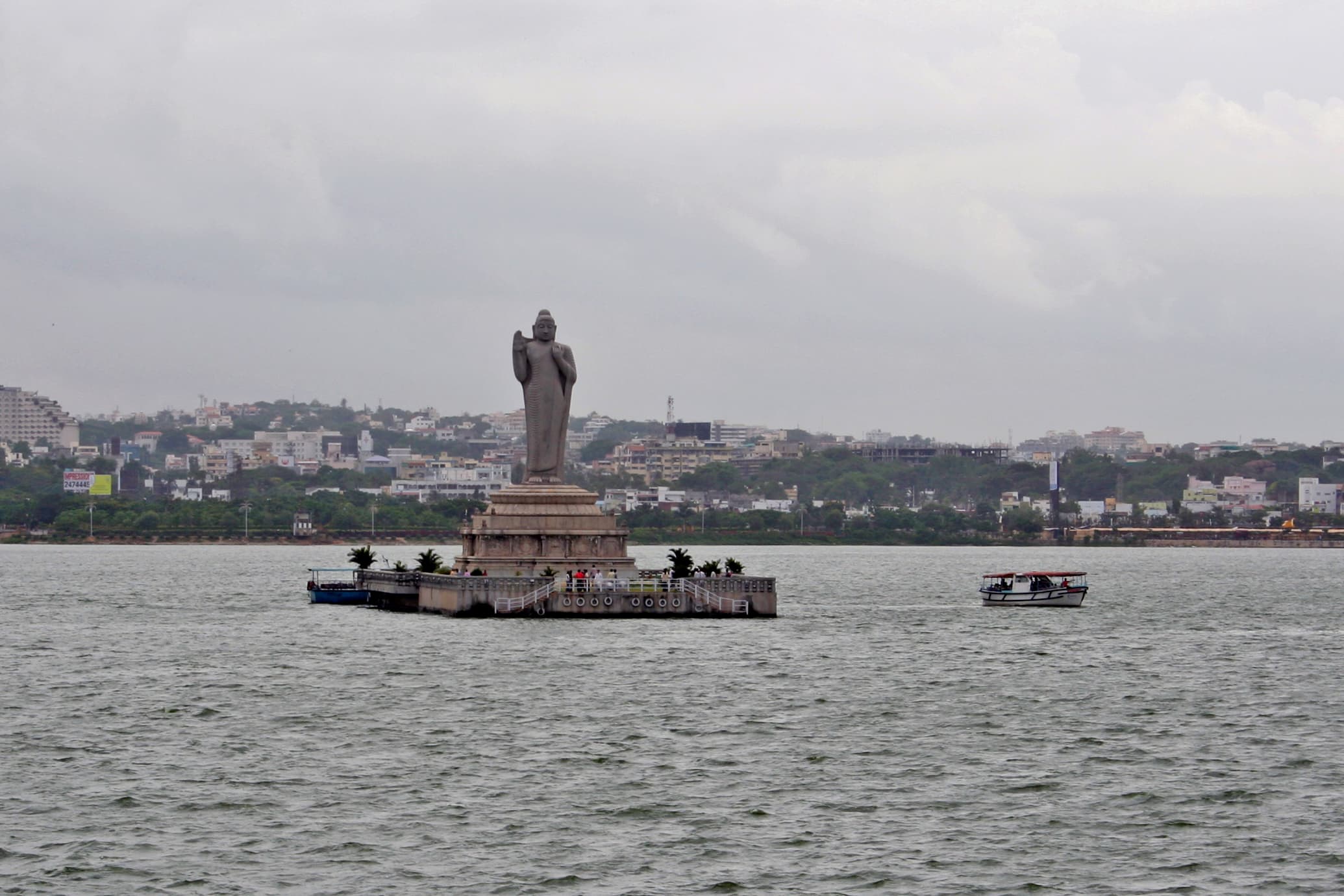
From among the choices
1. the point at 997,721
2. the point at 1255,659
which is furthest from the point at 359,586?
the point at 997,721

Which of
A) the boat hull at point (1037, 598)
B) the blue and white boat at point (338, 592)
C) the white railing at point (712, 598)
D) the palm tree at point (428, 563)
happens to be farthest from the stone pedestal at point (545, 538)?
the boat hull at point (1037, 598)

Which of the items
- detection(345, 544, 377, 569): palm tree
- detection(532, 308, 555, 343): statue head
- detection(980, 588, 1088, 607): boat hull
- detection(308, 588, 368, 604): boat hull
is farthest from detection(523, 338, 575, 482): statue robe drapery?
detection(980, 588, 1088, 607): boat hull

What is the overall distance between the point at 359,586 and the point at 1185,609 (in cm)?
3791

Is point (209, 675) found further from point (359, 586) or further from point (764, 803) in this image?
point (359, 586)

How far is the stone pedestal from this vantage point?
75.3 metres

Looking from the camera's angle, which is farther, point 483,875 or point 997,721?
point 997,721

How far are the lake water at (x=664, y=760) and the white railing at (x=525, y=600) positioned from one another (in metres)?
1.00

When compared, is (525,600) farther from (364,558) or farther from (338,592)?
(364,558)

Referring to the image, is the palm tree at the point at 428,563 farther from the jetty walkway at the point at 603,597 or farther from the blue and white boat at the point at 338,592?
the jetty walkway at the point at 603,597

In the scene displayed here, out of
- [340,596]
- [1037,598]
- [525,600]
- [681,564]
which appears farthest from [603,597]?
[1037,598]

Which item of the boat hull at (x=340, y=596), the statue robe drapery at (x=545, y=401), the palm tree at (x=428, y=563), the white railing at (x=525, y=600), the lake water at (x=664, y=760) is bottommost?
the lake water at (x=664, y=760)

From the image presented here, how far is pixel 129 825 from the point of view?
32562 mm

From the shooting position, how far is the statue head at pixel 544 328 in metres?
80.5

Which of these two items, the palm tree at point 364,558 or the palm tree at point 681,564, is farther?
the palm tree at point 364,558
